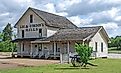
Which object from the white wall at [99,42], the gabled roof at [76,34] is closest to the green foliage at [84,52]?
the gabled roof at [76,34]

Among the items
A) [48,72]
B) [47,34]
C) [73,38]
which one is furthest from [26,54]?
[48,72]

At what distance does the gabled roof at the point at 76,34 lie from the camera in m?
41.4

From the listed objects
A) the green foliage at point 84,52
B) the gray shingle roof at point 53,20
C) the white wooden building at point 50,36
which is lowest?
the green foliage at point 84,52

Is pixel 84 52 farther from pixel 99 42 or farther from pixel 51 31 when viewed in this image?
pixel 51 31

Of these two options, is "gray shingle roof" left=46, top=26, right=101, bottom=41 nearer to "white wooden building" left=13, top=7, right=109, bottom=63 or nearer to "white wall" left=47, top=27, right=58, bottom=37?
"white wooden building" left=13, top=7, right=109, bottom=63

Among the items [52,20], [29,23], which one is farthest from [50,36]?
[29,23]

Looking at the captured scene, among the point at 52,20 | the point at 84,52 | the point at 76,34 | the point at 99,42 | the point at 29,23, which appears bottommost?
the point at 84,52

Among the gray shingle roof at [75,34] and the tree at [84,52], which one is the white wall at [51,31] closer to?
the gray shingle roof at [75,34]

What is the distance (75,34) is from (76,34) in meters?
0.18

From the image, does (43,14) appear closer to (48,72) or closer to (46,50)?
(46,50)

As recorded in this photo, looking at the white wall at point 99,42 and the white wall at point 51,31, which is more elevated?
the white wall at point 51,31

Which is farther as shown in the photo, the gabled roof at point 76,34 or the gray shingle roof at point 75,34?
the gray shingle roof at point 75,34

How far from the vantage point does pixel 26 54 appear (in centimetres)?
4766

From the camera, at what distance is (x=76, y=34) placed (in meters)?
43.3
